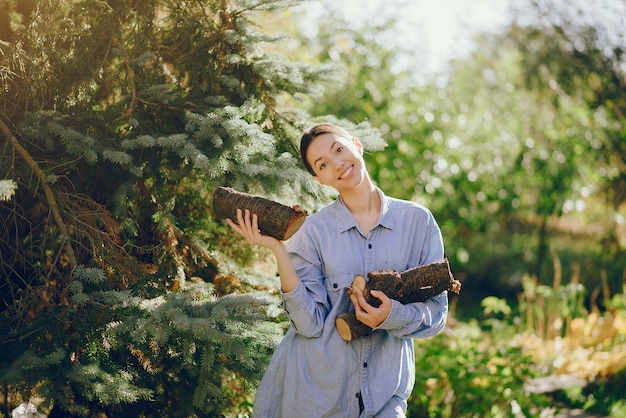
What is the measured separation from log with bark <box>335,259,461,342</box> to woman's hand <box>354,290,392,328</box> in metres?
0.03

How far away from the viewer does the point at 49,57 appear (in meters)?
3.22

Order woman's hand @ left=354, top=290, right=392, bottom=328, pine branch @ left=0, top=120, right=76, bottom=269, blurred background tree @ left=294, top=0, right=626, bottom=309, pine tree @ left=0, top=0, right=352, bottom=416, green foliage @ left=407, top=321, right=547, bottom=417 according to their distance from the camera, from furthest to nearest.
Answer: blurred background tree @ left=294, top=0, right=626, bottom=309 → green foliage @ left=407, top=321, right=547, bottom=417 → pine branch @ left=0, top=120, right=76, bottom=269 → pine tree @ left=0, top=0, right=352, bottom=416 → woman's hand @ left=354, top=290, right=392, bottom=328

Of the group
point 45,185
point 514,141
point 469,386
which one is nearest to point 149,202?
point 45,185

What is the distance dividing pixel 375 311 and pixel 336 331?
0.70 ft

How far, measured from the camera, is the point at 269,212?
7.99ft

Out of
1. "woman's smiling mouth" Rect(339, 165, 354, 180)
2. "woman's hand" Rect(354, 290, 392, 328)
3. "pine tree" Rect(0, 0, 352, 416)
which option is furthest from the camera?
"pine tree" Rect(0, 0, 352, 416)

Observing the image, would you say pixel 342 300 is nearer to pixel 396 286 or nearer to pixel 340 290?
pixel 340 290

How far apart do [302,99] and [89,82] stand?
103cm

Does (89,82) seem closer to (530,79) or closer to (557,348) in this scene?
(557,348)

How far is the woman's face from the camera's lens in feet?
8.25

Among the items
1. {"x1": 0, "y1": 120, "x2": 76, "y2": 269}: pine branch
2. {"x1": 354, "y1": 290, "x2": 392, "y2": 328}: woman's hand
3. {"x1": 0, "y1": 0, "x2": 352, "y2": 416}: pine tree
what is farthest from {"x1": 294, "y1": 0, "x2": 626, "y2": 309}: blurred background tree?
{"x1": 354, "y1": 290, "x2": 392, "y2": 328}: woman's hand

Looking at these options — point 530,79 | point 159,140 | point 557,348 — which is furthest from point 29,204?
point 530,79

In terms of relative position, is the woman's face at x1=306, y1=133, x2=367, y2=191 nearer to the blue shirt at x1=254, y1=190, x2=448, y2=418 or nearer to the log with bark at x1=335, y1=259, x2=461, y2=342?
the blue shirt at x1=254, y1=190, x2=448, y2=418

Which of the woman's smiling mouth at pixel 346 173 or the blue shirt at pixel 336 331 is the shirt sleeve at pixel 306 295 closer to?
the blue shirt at pixel 336 331
